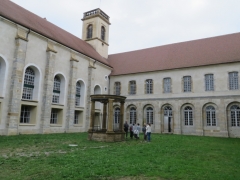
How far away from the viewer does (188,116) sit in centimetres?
2569

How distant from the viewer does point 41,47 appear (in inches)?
825

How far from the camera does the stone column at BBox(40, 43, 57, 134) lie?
20266 millimetres

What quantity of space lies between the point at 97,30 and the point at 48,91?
655 inches

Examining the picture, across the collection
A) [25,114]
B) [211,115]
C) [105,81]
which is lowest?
[25,114]

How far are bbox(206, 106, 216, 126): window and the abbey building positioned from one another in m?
0.11

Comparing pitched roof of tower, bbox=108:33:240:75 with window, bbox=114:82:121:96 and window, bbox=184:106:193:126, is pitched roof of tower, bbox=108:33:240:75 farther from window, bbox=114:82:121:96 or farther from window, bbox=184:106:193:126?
window, bbox=184:106:193:126

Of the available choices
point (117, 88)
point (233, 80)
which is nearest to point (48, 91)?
point (117, 88)

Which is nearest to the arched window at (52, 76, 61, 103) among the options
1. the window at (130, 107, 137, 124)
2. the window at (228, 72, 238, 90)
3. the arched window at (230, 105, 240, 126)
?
the window at (130, 107, 137, 124)

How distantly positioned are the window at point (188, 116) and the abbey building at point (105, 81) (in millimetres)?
121

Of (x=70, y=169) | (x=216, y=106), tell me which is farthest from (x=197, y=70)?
(x=70, y=169)

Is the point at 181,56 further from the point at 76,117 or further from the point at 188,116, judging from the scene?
the point at 76,117

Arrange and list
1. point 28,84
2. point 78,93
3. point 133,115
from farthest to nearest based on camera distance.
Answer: point 133,115
point 78,93
point 28,84

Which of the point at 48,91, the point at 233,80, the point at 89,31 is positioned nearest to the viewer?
the point at 48,91

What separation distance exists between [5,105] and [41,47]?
691 centimetres
